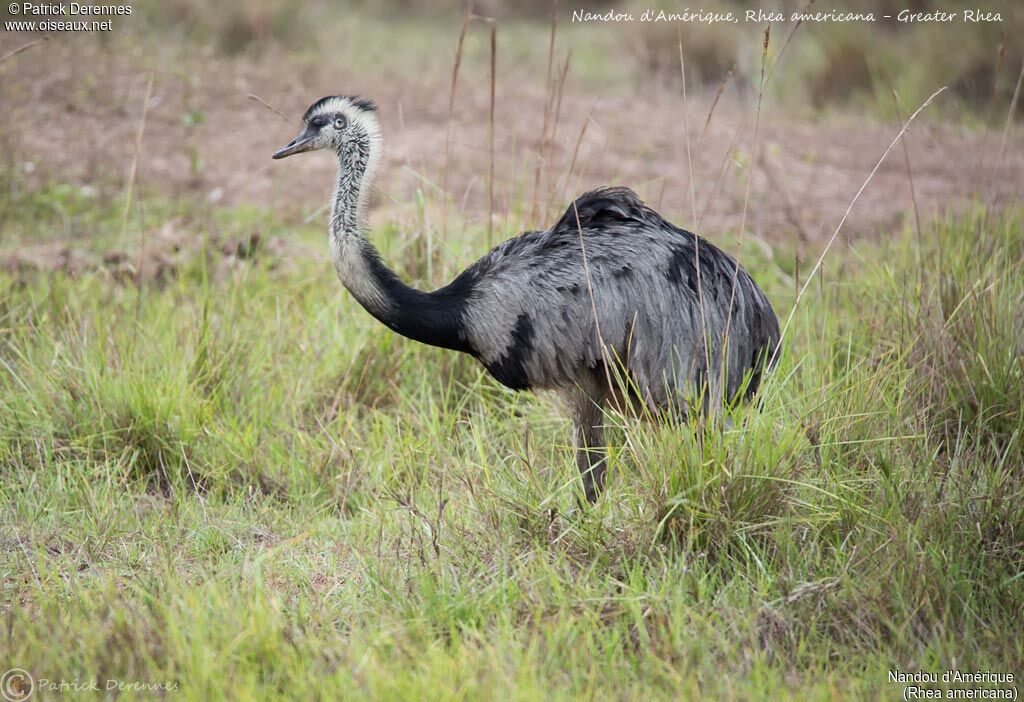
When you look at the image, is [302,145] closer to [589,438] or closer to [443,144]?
[589,438]

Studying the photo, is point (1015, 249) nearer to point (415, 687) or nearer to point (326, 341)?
point (326, 341)

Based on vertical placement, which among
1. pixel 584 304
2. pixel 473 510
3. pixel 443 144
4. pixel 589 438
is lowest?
pixel 473 510

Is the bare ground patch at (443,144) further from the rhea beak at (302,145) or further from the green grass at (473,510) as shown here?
the rhea beak at (302,145)

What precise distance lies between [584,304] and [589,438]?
526 mm

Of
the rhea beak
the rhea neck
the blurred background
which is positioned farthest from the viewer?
the blurred background

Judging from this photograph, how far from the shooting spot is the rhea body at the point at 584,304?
145 inches

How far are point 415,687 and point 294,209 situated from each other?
4.34 meters

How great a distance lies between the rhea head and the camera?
154 inches

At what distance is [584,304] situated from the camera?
3723 millimetres

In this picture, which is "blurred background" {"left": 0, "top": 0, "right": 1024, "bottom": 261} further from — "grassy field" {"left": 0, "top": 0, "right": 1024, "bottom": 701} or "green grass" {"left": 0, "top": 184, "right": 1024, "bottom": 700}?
"green grass" {"left": 0, "top": 184, "right": 1024, "bottom": 700}

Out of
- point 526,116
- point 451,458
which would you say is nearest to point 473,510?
point 451,458
